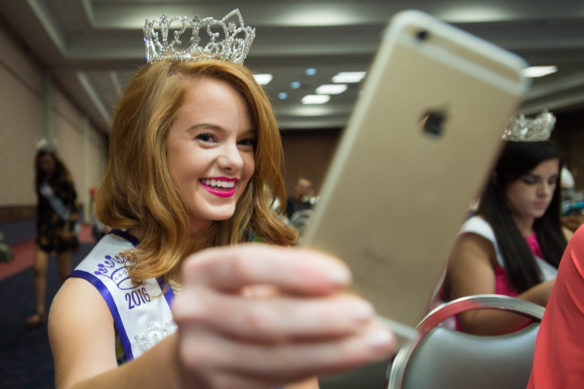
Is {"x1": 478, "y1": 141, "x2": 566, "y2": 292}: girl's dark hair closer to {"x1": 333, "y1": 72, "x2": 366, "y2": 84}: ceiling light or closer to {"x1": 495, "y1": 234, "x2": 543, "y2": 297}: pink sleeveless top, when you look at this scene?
{"x1": 495, "y1": 234, "x2": 543, "y2": 297}: pink sleeveless top

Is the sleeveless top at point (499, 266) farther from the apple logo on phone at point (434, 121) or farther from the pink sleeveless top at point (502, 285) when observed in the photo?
the apple logo on phone at point (434, 121)

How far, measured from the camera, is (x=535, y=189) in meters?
1.96

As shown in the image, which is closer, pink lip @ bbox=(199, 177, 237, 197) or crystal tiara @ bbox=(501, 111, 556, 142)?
pink lip @ bbox=(199, 177, 237, 197)

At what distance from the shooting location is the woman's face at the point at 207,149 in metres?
0.88

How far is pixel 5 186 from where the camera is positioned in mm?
5715

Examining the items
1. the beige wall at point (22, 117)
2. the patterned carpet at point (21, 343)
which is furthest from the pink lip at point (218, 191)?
the beige wall at point (22, 117)

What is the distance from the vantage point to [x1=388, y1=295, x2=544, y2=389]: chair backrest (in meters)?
0.95

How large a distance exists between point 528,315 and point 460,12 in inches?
246

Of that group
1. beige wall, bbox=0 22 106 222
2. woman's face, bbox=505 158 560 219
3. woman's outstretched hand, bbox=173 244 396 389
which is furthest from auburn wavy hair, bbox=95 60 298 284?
beige wall, bbox=0 22 106 222

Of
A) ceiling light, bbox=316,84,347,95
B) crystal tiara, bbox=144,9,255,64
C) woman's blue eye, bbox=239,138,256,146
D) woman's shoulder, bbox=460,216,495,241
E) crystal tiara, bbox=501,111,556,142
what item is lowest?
woman's shoulder, bbox=460,216,495,241

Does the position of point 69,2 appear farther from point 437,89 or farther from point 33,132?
point 437,89

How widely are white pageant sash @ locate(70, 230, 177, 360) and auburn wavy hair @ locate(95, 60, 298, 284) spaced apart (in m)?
0.03

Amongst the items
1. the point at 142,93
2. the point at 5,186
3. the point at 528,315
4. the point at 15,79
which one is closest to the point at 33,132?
the point at 15,79

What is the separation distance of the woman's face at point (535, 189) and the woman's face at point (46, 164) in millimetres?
3267
